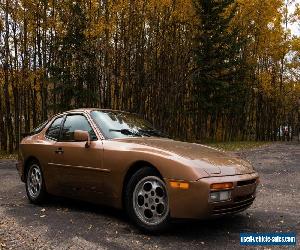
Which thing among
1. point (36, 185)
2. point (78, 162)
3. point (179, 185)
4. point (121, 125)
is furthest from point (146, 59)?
point (179, 185)

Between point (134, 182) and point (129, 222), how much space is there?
26.4 inches

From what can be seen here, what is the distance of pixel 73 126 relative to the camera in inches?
257

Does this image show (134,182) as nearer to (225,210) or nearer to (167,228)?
(167,228)

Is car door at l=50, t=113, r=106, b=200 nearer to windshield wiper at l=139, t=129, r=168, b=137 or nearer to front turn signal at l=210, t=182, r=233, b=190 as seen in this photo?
windshield wiper at l=139, t=129, r=168, b=137

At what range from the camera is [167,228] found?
16.0 ft

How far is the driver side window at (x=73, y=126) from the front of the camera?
6230 millimetres

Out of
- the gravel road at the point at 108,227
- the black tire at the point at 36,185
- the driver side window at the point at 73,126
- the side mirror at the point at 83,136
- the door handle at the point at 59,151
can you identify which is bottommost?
the gravel road at the point at 108,227

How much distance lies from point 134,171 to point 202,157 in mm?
888

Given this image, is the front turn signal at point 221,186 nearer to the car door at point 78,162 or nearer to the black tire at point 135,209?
the black tire at point 135,209

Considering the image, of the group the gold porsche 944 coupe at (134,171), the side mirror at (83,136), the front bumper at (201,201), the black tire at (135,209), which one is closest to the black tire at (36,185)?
the gold porsche 944 coupe at (134,171)

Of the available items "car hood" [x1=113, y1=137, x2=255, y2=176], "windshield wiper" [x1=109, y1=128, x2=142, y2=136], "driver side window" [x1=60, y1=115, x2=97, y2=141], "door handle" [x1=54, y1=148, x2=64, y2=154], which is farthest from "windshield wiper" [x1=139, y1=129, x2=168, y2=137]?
"door handle" [x1=54, y1=148, x2=64, y2=154]

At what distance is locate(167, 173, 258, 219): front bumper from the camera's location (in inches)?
181

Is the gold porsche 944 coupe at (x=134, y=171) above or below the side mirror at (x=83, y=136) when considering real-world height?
below

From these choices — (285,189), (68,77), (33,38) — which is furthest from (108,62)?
(285,189)
